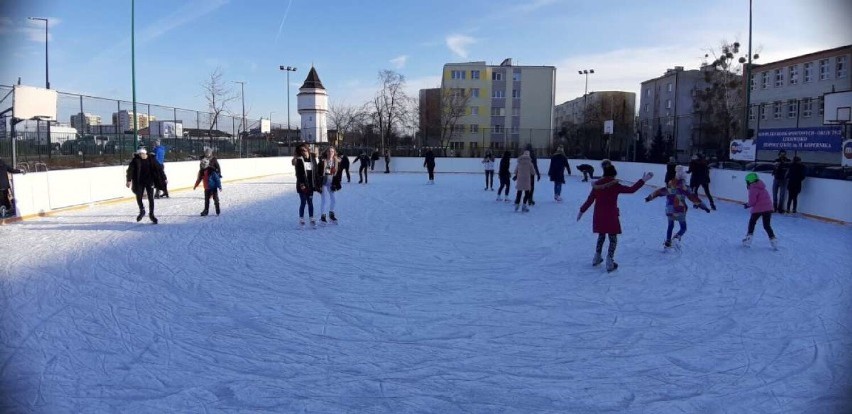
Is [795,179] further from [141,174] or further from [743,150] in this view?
[141,174]

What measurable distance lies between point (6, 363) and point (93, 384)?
864mm

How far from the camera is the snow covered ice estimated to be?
3543 mm

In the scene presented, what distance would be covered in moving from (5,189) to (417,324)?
32.4 ft

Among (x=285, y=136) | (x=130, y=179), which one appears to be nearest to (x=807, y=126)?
(x=130, y=179)

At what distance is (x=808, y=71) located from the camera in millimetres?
33000

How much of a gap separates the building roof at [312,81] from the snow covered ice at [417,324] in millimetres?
58671

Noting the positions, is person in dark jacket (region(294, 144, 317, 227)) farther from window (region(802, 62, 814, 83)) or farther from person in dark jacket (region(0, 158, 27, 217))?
window (region(802, 62, 814, 83))

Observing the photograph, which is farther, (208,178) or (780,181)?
(780,181)

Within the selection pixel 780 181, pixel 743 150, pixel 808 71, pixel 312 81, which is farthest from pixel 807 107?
pixel 312 81

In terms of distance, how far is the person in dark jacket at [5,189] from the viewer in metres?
10.5

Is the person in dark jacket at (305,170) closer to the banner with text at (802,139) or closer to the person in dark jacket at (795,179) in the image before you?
the person in dark jacket at (795,179)

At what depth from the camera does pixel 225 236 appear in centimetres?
952

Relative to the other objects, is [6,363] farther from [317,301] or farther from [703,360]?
[703,360]

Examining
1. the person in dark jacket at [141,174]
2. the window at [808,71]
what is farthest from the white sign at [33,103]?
the window at [808,71]
